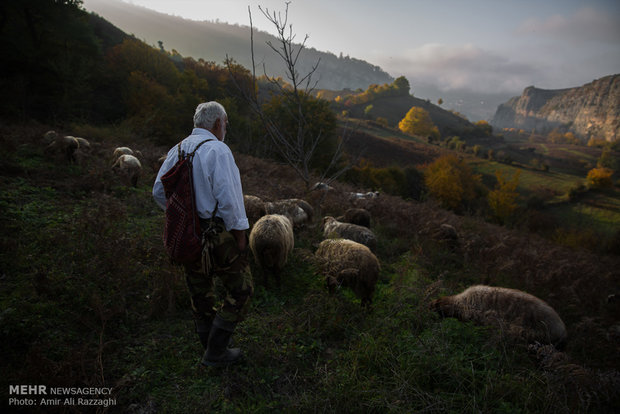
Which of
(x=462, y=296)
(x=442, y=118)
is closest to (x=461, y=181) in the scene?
(x=462, y=296)

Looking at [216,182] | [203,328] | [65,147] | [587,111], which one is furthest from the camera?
[587,111]

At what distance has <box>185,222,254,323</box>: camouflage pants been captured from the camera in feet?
7.93

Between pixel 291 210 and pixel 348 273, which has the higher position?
pixel 291 210

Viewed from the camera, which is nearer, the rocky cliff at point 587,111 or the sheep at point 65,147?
the sheep at point 65,147

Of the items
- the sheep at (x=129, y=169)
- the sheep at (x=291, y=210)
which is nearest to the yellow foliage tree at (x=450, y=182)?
the sheep at (x=291, y=210)

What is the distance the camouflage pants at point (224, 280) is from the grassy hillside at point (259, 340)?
2.35ft

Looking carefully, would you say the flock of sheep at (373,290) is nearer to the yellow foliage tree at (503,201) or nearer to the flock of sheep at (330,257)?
the flock of sheep at (330,257)

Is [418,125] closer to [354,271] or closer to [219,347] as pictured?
[354,271]

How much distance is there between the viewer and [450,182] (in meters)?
32.8

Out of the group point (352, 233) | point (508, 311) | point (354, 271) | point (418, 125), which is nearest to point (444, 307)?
point (508, 311)

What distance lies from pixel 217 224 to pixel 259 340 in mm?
1743

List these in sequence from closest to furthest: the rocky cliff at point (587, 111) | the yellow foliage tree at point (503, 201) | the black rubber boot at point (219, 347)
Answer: the black rubber boot at point (219, 347) < the yellow foliage tree at point (503, 201) < the rocky cliff at point (587, 111)

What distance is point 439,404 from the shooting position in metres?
2.36

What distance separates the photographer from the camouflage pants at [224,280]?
2416mm
